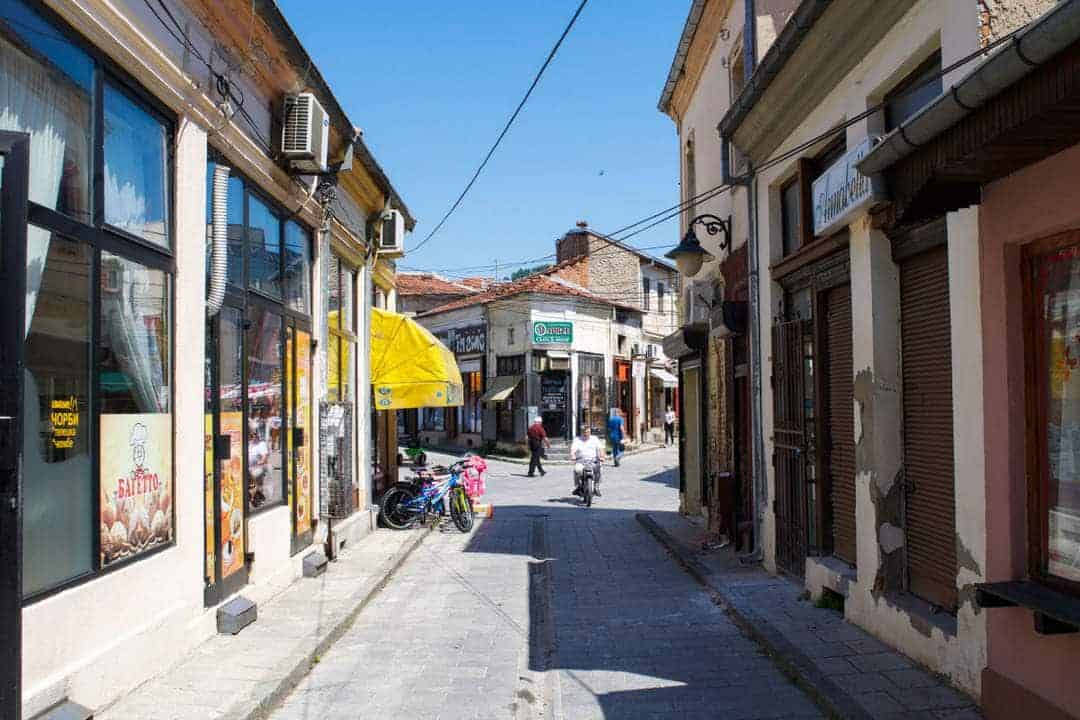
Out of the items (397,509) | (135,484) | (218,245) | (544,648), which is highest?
(218,245)

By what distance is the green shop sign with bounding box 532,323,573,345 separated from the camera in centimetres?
3145

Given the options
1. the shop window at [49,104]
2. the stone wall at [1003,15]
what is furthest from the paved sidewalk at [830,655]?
the shop window at [49,104]

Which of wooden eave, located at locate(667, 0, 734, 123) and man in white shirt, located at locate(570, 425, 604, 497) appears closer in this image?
wooden eave, located at locate(667, 0, 734, 123)

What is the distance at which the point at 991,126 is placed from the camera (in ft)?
13.0

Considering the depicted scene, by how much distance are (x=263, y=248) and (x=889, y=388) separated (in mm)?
5884

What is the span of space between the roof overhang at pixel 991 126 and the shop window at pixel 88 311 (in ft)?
14.3

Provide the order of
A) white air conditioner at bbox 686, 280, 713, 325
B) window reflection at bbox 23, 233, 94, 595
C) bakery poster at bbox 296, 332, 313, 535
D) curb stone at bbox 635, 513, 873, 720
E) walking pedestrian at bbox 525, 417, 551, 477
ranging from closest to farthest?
window reflection at bbox 23, 233, 94, 595 → curb stone at bbox 635, 513, 873, 720 → bakery poster at bbox 296, 332, 313, 535 → white air conditioner at bbox 686, 280, 713, 325 → walking pedestrian at bbox 525, 417, 551, 477

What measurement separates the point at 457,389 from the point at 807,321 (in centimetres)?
700

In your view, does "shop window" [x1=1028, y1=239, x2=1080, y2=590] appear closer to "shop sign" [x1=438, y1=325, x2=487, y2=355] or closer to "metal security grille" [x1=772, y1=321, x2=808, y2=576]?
"metal security grille" [x1=772, y1=321, x2=808, y2=576]

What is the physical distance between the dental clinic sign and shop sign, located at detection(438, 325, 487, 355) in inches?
1055

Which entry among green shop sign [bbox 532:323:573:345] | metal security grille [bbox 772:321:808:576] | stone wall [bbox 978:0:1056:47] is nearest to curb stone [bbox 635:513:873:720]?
metal security grille [bbox 772:321:808:576]

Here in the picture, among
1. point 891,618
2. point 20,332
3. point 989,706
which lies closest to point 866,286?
point 891,618

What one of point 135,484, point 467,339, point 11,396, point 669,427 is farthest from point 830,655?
point 669,427

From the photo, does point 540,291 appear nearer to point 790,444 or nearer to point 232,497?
point 790,444
